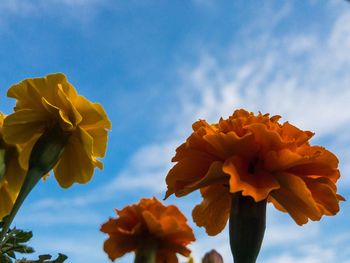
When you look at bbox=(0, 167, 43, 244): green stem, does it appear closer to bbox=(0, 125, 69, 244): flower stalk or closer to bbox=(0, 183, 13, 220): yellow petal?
bbox=(0, 125, 69, 244): flower stalk

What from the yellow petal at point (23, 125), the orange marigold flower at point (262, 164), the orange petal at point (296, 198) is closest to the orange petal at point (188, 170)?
the orange marigold flower at point (262, 164)

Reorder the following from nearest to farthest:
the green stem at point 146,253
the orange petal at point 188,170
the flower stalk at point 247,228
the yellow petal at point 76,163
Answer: the green stem at point 146,253
the flower stalk at point 247,228
the orange petal at point 188,170
the yellow petal at point 76,163

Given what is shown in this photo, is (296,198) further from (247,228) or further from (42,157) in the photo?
(42,157)

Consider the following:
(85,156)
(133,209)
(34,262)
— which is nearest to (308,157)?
(133,209)

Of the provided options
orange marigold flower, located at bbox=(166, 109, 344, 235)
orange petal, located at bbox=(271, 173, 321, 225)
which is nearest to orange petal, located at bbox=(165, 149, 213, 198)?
orange marigold flower, located at bbox=(166, 109, 344, 235)

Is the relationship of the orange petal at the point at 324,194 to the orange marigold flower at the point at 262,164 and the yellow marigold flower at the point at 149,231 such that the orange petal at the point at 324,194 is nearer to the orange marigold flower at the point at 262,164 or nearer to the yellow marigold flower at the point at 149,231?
the orange marigold flower at the point at 262,164

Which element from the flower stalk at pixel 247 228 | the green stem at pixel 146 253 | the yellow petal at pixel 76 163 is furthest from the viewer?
the yellow petal at pixel 76 163
